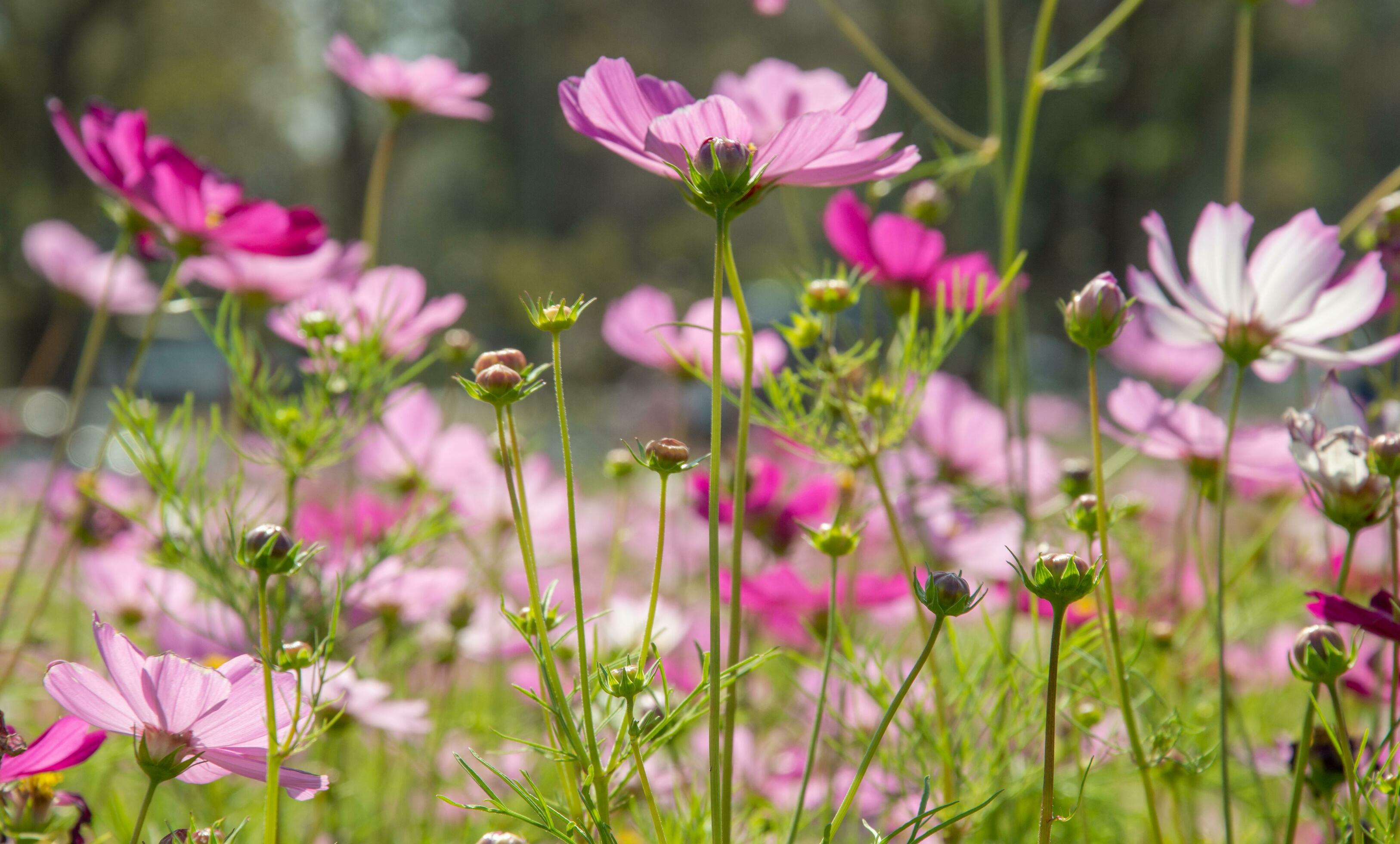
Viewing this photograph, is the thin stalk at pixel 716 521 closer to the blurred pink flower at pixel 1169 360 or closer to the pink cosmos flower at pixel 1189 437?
the pink cosmos flower at pixel 1189 437

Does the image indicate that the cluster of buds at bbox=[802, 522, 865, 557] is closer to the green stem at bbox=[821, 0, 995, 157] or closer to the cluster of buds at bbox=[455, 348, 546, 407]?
the cluster of buds at bbox=[455, 348, 546, 407]

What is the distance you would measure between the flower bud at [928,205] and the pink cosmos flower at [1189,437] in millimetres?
264

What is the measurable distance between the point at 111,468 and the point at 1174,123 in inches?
226

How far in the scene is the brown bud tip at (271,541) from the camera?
366 millimetres

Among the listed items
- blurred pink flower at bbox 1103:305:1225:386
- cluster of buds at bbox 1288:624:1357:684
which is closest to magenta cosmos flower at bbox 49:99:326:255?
cluster of buds at bbox 1288:624:1357:684

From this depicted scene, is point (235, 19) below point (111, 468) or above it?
above

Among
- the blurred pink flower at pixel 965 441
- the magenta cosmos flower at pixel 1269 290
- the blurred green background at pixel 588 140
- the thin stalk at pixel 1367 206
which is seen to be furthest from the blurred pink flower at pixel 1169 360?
the blurred green background at pixel 588 140

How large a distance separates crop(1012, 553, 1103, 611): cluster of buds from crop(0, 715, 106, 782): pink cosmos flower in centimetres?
31

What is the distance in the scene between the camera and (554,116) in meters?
11.3

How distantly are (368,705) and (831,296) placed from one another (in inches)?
12.4

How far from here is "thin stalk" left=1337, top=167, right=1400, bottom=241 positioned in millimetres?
607

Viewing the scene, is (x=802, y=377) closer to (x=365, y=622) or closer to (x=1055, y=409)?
(x=365, y=622)

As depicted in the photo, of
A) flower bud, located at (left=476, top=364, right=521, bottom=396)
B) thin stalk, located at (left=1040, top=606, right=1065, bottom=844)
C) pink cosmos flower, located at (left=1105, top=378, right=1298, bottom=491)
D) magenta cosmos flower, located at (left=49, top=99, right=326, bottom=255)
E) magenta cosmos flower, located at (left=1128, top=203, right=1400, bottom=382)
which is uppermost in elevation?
magenta cosmos flower, located at (left=1128, top=203, right=1400, bottom=382)

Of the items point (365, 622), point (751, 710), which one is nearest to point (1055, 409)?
point (751, 710)
